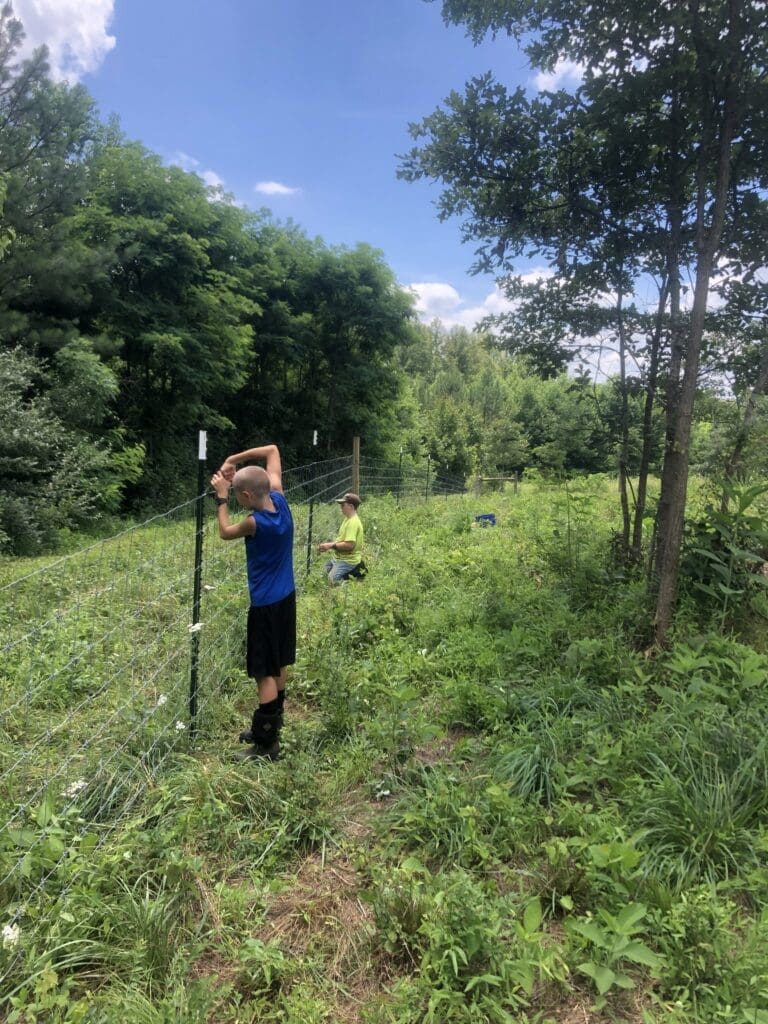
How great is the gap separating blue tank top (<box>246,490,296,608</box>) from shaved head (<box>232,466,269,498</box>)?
0.41 feet

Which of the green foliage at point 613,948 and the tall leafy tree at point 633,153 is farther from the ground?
the tall leafy tree at point 633,153

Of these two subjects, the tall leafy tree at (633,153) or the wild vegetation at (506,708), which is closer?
the wild vegetation at (506,708)

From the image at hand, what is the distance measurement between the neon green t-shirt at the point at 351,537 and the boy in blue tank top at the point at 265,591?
2619 millimetres

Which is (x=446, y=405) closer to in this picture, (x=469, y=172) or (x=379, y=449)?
(x=379, y=449)

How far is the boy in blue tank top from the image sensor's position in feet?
10.0

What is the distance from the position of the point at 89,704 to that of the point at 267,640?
3.78 ft

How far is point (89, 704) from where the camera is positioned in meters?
3.31

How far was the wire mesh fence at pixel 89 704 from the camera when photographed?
2.19 m

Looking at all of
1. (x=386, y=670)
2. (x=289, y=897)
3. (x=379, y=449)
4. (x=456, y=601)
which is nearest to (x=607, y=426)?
(x=456, y=601)

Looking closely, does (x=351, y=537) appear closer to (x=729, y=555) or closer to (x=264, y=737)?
(x=264, y=737)

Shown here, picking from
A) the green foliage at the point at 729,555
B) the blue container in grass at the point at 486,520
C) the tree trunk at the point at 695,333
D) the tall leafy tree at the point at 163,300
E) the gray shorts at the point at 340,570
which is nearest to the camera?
the tree trunk at the point at 695,333

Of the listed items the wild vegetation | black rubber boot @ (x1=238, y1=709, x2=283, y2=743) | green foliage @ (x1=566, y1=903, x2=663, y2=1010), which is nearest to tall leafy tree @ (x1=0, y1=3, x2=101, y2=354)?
the wild vegetation

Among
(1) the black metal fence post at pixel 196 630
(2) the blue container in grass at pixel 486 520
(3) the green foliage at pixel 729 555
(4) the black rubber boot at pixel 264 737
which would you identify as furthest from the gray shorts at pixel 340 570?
(2) the blue container in grass at pixel 486 520

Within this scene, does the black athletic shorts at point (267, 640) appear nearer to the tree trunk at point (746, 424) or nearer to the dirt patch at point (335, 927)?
the dirt patch at point (335, 927)
